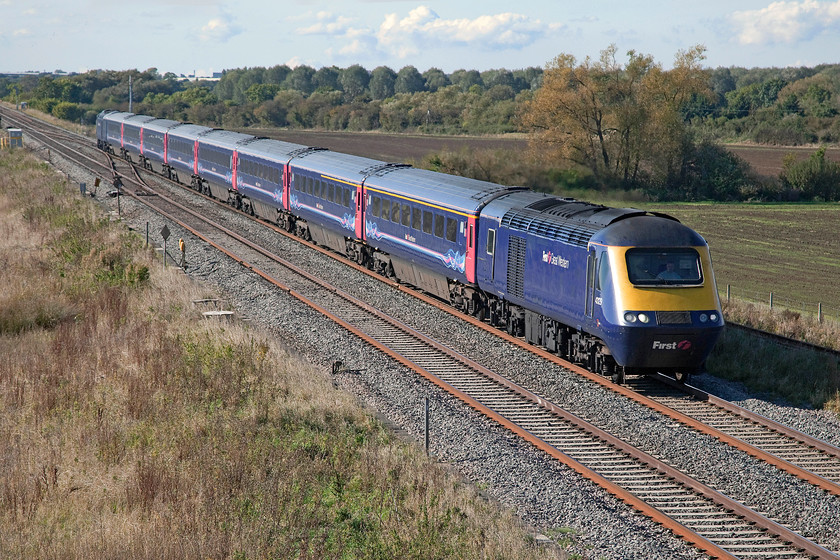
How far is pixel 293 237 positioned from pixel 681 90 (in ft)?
121

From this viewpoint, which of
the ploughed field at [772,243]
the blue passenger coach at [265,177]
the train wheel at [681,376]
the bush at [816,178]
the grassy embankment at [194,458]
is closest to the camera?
the grassy embankment at [194,458]

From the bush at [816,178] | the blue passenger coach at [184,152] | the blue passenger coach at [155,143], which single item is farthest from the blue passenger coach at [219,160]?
the bush at [816,178]

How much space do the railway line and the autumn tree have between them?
4072 cm

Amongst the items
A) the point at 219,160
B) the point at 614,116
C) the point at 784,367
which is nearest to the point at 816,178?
the point at 614,116

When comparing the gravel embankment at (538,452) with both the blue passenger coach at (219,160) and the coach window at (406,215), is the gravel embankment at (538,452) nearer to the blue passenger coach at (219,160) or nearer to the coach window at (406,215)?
the coach window at (406,215)

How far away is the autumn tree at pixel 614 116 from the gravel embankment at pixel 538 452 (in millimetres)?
39871

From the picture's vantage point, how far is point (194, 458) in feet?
38.9

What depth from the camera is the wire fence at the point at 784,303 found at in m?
27.2

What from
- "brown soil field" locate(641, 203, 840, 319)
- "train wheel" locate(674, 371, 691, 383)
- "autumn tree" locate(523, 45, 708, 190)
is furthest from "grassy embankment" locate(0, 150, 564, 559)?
"autumn tree" locate(523, 45, 708, 190)

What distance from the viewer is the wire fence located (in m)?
27.2

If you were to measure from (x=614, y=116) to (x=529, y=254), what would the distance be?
44775 mm

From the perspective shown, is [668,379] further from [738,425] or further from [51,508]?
[51,508]

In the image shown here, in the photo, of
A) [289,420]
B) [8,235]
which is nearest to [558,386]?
[289,420]

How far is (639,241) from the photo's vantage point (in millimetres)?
15789
